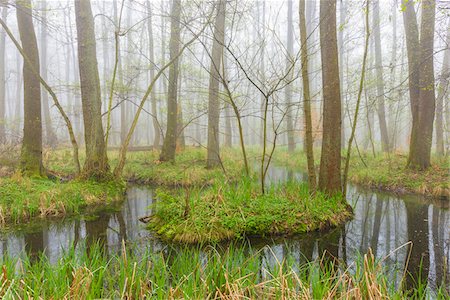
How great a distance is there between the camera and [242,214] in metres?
5.64

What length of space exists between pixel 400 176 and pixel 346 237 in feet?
17.1

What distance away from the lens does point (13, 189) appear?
6.84m

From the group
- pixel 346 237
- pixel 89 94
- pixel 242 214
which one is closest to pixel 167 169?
pixel 89 94

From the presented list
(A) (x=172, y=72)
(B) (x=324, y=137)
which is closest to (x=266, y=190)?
(B) (x=324, y=137)

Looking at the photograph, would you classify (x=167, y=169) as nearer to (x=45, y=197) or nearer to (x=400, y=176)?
(x=45, y=197)

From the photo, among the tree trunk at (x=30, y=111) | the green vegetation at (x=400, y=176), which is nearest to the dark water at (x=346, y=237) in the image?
the green vegetation at (x=400, y=176)

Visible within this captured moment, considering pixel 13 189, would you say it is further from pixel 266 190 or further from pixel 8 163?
pixel 266 190

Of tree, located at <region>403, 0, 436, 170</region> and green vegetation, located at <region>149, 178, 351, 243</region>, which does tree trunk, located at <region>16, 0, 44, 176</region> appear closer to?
green vegetation, located at <region>149, 178, 351, 243</region>

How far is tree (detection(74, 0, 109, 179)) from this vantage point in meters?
8.09

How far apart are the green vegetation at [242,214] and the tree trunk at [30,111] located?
4.39 m

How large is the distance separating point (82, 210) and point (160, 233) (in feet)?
8.80

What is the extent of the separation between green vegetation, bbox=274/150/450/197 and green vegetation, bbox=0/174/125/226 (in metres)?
8.04

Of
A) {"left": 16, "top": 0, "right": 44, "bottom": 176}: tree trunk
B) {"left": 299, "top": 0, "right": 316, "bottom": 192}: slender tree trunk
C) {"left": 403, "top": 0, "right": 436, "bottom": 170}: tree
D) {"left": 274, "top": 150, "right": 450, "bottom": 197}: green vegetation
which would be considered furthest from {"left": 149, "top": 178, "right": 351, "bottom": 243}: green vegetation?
{"left": 403, "top": 0, "right": 436, "bottom": 170}: tree

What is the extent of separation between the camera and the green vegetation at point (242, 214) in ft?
17.5
